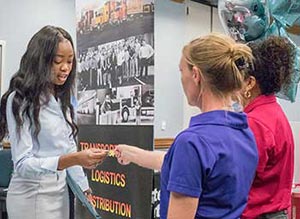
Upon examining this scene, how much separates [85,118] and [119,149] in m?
0.99

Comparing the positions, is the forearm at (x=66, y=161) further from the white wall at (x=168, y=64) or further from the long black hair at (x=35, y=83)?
the white wall at (x=168, y=64)

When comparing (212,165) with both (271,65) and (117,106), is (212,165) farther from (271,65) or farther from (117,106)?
(117,106)

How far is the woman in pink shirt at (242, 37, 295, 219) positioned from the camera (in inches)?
65.2

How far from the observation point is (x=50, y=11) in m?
5.83

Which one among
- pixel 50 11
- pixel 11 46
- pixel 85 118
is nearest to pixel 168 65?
pixel 50 11

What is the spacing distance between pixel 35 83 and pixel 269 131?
3.02ft

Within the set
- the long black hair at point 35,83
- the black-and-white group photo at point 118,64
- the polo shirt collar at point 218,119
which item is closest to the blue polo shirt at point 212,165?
the polo shirt collar at point 218,119

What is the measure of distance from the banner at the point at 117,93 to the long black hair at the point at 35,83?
1.79 ft

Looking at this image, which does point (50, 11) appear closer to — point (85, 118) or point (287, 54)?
point (85, 118)

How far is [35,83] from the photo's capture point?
1748 mm

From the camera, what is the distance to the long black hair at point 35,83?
1.72 m

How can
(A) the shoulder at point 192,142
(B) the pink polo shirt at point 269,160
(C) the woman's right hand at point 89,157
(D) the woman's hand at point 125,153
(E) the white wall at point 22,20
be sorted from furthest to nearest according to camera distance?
1. (E) the white wall at point 22,20
2. (D) the woman's hand at point 125,153
3. (C) the woman's right hand at point 89,157
4. (B) the pink polo shirt at point 269,160
5. (A) the shoulder at point 192,142

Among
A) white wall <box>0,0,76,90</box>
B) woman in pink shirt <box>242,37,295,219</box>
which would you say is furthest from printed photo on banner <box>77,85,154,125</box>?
white wall <box>0,0,76,90</box>

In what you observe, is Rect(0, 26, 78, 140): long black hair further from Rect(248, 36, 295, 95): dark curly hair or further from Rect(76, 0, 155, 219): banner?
Rect(248, 36, 295, 95): dark curly hair
